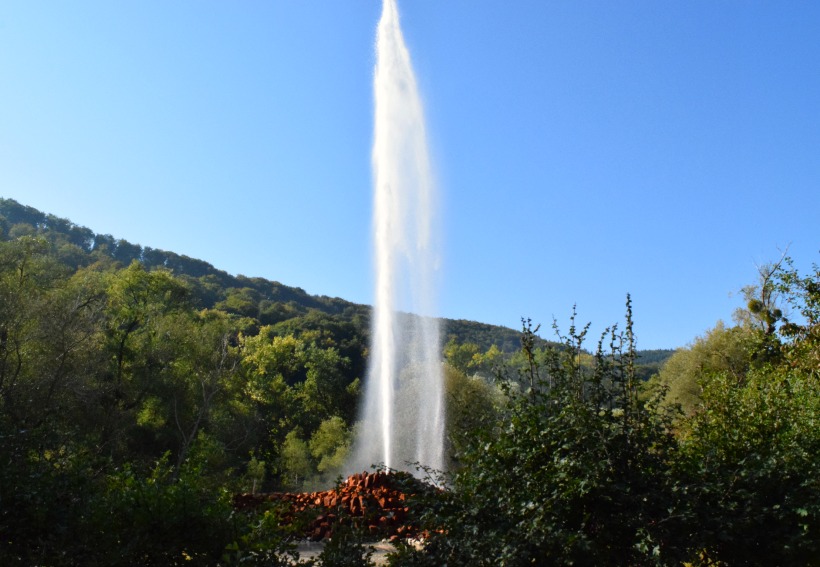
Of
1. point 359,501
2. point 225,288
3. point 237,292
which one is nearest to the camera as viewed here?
point 359,501

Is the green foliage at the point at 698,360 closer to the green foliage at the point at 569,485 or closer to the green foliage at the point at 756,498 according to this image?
the green foliage at the point at 756,498

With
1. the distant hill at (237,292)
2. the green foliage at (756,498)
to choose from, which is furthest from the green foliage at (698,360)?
the green foliage at (756,498)

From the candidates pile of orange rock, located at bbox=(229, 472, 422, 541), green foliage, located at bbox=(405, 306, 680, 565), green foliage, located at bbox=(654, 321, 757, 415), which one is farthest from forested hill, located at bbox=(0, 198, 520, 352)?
green foliage, located at bbox=(405, 306, 680, 565)

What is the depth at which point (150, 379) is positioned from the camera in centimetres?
2516

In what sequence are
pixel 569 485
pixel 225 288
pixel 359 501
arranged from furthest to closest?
1. pixel 225 288
2. pixel 359 501
3. pixel 569 485

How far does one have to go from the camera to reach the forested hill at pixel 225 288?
6306 cm

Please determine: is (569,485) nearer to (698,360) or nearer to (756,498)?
(756,498)

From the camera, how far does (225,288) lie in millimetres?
84812

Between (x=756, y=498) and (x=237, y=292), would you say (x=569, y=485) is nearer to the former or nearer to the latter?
(x=756, y=498)

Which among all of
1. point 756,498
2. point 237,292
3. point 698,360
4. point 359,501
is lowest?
point 359,501

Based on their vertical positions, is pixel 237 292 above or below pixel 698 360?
above

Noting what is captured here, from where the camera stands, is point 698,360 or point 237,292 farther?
point 237,292

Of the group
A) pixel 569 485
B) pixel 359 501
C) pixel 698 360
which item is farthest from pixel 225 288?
pixel 569 485

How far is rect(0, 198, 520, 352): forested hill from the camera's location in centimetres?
6306
